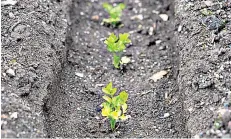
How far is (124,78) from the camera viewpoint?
172 inches

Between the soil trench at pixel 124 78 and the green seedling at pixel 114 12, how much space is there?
0.28 feet

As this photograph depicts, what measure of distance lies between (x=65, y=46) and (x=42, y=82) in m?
0.76

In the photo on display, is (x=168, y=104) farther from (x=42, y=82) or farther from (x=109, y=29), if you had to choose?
(x=109, y=29)

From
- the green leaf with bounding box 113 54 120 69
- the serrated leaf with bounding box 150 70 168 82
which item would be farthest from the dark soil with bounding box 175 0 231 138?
the green leaf with bounding box 113 54 120 69

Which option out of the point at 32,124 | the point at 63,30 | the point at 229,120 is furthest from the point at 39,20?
the point at 229,120

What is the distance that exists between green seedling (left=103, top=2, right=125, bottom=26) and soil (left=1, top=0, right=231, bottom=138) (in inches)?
4.6

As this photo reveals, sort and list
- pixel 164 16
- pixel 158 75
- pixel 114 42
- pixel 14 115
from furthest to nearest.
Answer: pixel 164 16 < pixel 158 75 < pixel 114 42 < pixel 14 115

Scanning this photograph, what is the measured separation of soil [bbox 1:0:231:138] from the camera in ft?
11.5

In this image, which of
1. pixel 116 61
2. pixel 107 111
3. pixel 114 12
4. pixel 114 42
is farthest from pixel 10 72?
pixel 114 12

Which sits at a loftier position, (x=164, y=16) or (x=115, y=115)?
(x=164, y=16)

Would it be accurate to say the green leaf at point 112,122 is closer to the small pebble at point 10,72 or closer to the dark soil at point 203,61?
the dark soil at point 203,61

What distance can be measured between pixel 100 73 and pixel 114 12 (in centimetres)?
77

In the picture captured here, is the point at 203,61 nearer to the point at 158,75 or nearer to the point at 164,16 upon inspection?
the point at 158,75

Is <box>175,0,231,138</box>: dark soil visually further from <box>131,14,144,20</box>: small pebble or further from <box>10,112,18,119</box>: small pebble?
<box>10,112,18,119</box>: small pebble
